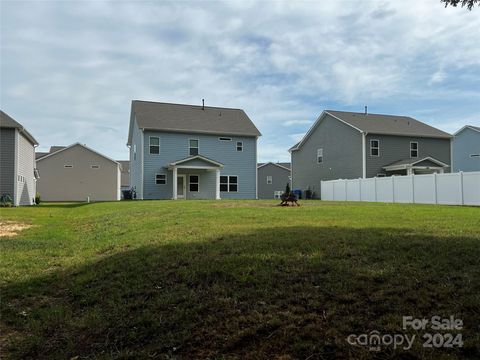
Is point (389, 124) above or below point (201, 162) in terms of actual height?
above

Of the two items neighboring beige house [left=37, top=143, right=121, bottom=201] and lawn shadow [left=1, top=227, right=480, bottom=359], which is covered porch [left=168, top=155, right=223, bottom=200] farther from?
lawn shadow [left=1, top=227, right=480, bottom=359]

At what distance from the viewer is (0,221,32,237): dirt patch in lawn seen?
35.7 ft

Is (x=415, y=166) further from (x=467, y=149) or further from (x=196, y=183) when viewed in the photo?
(x=196, y=183)

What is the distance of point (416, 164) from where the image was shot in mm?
29609

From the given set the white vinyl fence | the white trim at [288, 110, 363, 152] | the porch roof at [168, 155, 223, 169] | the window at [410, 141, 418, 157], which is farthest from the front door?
the window at [410, 141, 418, 157]

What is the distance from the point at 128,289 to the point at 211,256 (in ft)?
4.37

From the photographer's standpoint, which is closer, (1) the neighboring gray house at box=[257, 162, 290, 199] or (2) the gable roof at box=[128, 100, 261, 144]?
(2) the gable roof at box=[128, 100, 261, 144]

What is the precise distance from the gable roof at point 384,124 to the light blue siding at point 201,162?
7.06m

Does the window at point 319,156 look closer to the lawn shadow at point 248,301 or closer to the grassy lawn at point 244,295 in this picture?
the grassy lawn at point 244,295

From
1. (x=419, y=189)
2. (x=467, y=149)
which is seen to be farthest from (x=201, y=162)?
(x=467, y=149)

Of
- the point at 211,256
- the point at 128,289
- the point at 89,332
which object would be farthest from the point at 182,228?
the point at 89,332

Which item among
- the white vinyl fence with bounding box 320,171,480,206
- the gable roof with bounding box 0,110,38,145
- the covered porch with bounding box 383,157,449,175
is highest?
the gable roof with bounding box 0,110,38,145

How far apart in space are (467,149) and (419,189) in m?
20.9

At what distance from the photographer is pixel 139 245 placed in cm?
757
